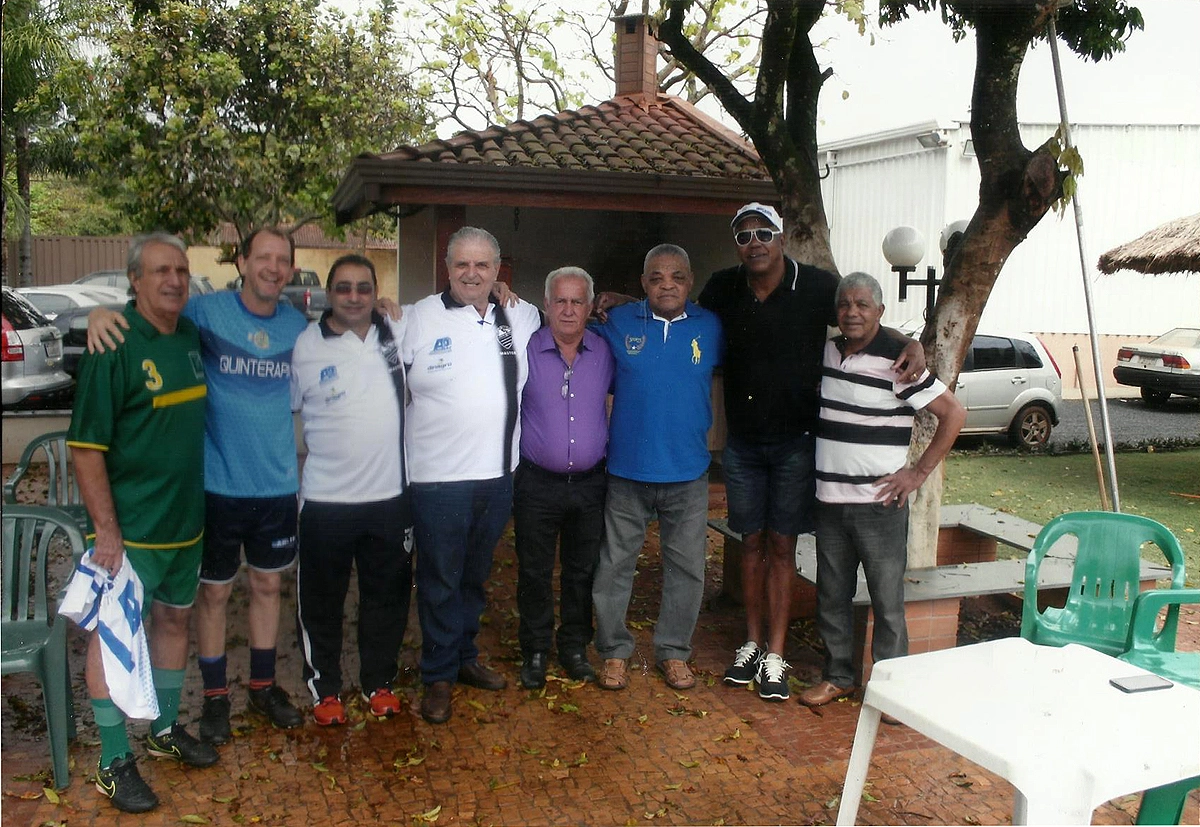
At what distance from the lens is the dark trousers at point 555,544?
441 centimetres

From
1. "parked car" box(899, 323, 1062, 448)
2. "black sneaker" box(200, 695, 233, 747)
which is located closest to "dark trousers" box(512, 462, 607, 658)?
"black sneaker" box(200, 695, 233, 747)

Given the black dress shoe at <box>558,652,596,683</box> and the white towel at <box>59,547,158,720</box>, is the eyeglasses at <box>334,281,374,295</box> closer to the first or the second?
the white towel at <box>59,547,158,720</box>

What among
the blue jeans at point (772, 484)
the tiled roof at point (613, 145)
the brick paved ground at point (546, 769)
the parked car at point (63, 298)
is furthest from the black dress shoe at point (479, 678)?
the parked car at point (63, 298)

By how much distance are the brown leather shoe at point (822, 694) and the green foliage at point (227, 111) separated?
12.2 m

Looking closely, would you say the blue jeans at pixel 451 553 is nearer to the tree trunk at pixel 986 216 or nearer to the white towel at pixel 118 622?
the white towel at pixel 118 622

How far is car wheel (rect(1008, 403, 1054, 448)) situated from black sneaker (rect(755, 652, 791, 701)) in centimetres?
974

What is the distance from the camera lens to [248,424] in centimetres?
370

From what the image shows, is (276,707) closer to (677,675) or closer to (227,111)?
(677,675)

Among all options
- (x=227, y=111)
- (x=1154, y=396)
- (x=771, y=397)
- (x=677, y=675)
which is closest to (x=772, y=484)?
(x=771, y=397)

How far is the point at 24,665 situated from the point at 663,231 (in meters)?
9.09

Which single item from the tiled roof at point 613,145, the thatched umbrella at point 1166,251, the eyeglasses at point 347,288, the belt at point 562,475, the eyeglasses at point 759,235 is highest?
the tiled roof at point 613,145

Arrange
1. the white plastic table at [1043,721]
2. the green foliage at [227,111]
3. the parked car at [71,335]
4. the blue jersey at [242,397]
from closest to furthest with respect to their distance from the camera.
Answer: the white plastic table at [1043,721]
the blue jersey at [242,397]
the parked car at [71,335]
the green foliage at [227,111]

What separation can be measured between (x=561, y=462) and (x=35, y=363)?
9.26 meters

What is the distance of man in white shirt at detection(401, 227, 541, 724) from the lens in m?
4.06
